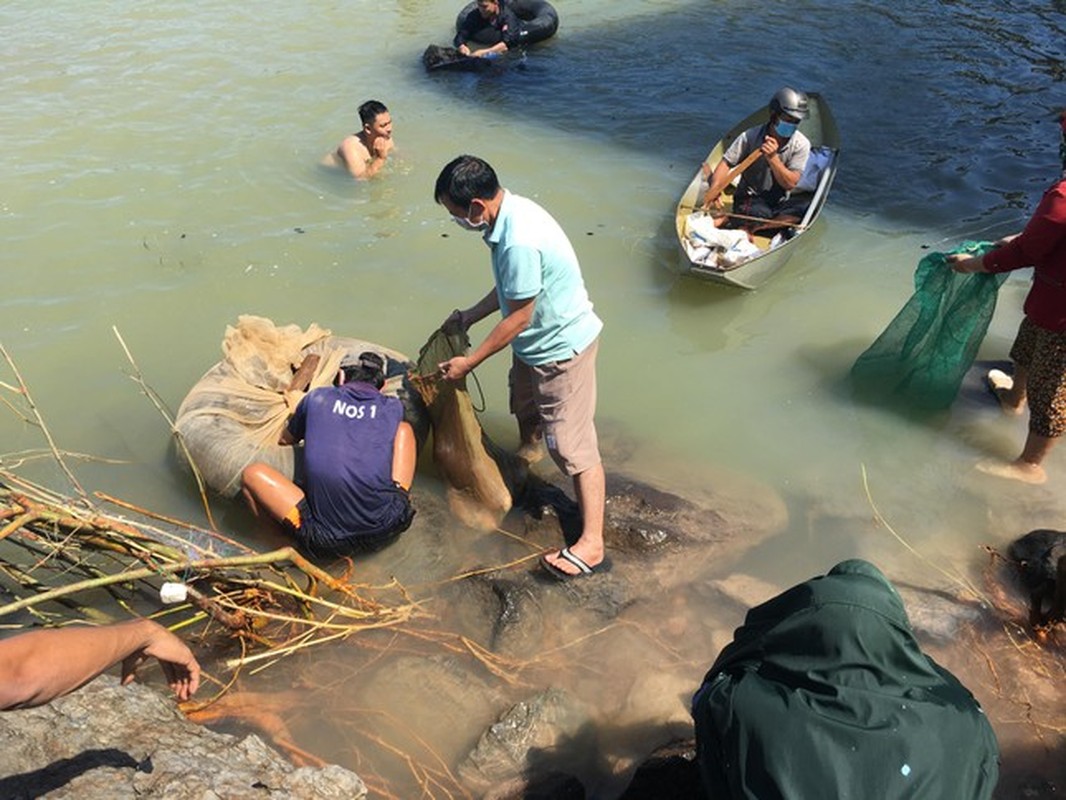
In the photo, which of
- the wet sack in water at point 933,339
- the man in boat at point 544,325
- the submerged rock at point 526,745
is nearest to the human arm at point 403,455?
the man in boat at point 544,325

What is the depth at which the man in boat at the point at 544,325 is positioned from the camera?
3.76 m

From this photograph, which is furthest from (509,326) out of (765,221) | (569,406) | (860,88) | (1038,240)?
(860,88)

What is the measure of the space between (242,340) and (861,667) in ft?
13.5

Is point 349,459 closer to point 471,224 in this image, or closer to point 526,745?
point 471,224

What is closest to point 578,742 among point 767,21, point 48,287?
point 48,287

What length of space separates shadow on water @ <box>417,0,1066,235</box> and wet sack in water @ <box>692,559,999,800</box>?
659 cm

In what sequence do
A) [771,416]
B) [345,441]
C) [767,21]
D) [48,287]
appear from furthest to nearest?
1. [767,21]
2. [48,287]
3. [771,416]
4. [345,441]

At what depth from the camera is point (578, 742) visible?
365cm

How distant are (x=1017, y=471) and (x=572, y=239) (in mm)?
3946

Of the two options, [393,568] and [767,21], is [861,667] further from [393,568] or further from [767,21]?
[767,21]

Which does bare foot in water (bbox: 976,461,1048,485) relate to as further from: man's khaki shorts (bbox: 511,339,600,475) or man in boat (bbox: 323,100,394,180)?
man in boat (bbox: 323,100,394,180)

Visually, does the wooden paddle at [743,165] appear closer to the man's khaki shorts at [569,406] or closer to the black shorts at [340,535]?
the man's khaki shorts at [569,406]

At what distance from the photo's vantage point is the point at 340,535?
434 cm

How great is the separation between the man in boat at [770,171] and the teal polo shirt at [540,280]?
11.2ft
